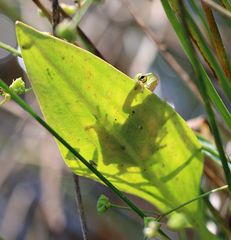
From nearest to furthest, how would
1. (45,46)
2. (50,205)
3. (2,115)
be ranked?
1. (45,46)
2. (50,205)
3. (2,115)

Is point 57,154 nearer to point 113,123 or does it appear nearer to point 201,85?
point 113,123

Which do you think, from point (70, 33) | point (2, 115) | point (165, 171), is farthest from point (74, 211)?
point (70, 33)

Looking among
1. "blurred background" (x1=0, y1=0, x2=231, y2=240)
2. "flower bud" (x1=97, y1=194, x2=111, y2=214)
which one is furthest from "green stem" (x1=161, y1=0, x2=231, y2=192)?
"blurred background" (x1=0, y1=0, x2=231, y2=240)

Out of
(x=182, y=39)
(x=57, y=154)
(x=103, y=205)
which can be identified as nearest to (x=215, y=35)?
(x=182, y=39)

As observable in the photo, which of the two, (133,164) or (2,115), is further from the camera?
(2,115)

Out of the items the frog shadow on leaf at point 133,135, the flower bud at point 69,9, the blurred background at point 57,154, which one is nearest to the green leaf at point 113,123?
the frog shadow on leaf at point 133,135

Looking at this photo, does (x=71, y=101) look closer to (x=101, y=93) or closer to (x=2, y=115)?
(x=101, y=93)
